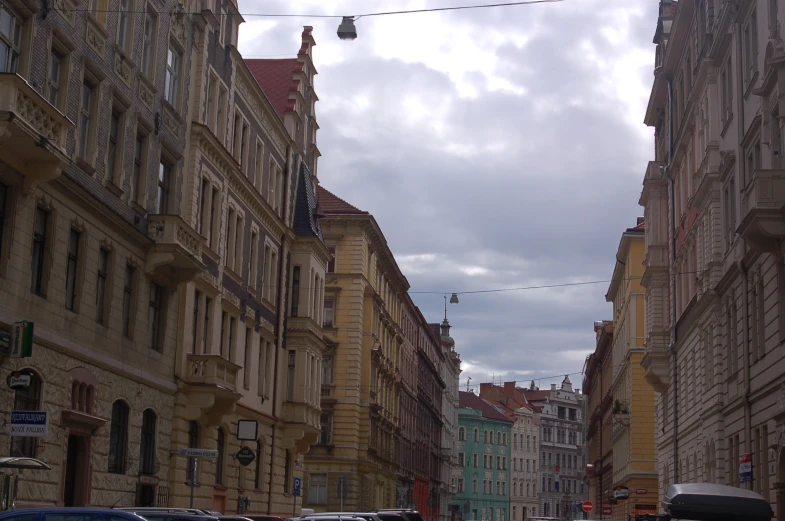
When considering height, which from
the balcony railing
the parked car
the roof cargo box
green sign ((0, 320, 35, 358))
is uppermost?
the balcony railing

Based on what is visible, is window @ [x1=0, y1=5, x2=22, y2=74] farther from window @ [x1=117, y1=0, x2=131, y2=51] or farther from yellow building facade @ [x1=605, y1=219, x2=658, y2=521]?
yellow building facade @ [x1=605, y1=219, x2=658, y2=521]

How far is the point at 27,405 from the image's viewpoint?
22984mm

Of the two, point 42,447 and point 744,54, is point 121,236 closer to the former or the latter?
point 42,447

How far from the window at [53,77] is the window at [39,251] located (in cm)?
229

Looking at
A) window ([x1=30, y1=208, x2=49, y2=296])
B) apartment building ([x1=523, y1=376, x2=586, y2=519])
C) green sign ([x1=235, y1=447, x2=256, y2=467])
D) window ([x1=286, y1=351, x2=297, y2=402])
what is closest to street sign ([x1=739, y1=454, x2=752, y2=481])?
green sign ([x1=235, y1=447, x2=256, y2=467])

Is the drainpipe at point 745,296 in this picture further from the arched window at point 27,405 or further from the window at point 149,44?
the arched window at point 27,405

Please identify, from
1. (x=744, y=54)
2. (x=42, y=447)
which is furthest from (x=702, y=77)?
(x=42, y=447)

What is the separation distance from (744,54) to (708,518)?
49.0 feet

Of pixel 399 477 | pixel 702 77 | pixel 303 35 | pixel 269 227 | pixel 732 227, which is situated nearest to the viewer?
pixel 732 227

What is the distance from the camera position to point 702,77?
36.8m

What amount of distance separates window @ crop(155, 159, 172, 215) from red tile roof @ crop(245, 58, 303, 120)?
15.9 m

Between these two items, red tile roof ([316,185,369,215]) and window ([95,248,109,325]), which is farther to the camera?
red tile roof ([316,185,369,215])

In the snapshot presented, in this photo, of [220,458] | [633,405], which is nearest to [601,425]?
[633,405]

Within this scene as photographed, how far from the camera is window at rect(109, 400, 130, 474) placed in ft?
90.5
